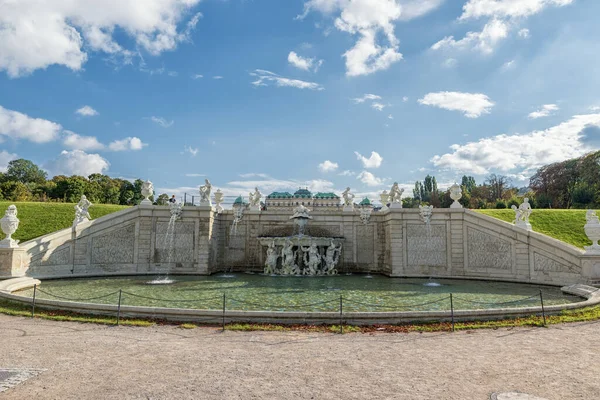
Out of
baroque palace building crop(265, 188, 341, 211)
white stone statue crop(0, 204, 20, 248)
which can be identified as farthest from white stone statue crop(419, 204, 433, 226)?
baroque palace building crop(265, 188, 341, 211)

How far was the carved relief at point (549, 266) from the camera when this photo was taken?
59.3 ft

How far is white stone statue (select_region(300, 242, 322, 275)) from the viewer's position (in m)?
24.2

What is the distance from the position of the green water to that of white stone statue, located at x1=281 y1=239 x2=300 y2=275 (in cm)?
469

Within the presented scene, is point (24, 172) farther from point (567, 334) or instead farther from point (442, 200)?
point (567, 334)

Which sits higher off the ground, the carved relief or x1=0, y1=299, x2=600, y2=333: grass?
the carved relief

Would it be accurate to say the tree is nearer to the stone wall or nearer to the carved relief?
the stone wall

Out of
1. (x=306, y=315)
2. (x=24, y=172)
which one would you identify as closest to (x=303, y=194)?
(x=24, y=172)

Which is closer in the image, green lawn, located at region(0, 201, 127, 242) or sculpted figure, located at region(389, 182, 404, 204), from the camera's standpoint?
sculpted figure, located at region(389, 182, 404, 204)

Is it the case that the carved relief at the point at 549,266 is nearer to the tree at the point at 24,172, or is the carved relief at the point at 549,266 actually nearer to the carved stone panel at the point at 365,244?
the carved stone panel at the point at 365,244

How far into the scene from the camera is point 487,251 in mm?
22281

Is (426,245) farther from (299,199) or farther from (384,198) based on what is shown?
(299,199)

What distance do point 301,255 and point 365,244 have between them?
5.36 m

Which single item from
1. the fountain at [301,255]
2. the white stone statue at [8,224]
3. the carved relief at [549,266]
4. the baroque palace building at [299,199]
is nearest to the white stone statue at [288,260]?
the fountain at [301,255]

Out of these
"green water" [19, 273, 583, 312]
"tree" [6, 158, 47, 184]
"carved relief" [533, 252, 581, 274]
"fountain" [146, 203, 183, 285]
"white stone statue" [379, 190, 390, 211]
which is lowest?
"green water" [19, 273, 583, 312]
